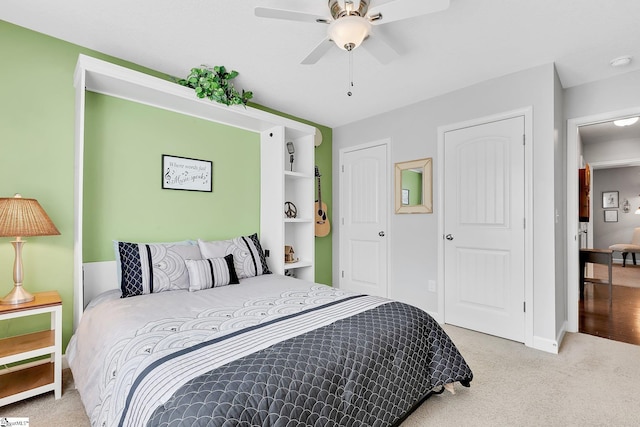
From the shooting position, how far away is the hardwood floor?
2.89 m

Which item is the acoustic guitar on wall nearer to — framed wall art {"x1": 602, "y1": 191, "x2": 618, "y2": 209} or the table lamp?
the table lamp

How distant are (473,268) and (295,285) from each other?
182 centimetres

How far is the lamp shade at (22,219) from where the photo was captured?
5.63 feet

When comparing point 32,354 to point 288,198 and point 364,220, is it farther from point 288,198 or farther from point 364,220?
point 364,220

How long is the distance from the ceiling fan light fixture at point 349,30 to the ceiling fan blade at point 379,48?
149mm

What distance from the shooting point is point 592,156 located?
5348 millimetres

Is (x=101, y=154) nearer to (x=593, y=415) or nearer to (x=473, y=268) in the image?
(x=473, y=268)

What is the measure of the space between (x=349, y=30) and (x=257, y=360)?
1.72m

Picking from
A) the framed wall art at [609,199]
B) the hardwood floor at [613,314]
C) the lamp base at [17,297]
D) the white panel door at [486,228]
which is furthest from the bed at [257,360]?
the framed wall art at [609,199]

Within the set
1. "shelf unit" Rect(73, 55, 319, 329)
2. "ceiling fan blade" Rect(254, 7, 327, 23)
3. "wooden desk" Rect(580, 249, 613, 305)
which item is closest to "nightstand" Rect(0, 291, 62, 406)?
"shelf unit" Rect(73, 55, 319, 329)

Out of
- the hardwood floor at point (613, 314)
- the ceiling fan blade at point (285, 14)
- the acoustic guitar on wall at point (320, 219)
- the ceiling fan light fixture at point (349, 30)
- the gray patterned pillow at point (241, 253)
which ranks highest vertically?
the ceiling fan blade at point (285, 14)

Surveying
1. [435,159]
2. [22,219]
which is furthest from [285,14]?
[435,159]

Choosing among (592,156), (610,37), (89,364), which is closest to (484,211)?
(610,37)

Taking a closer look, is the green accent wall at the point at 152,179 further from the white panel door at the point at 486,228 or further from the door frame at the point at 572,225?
the door frame at the point at 572,225
